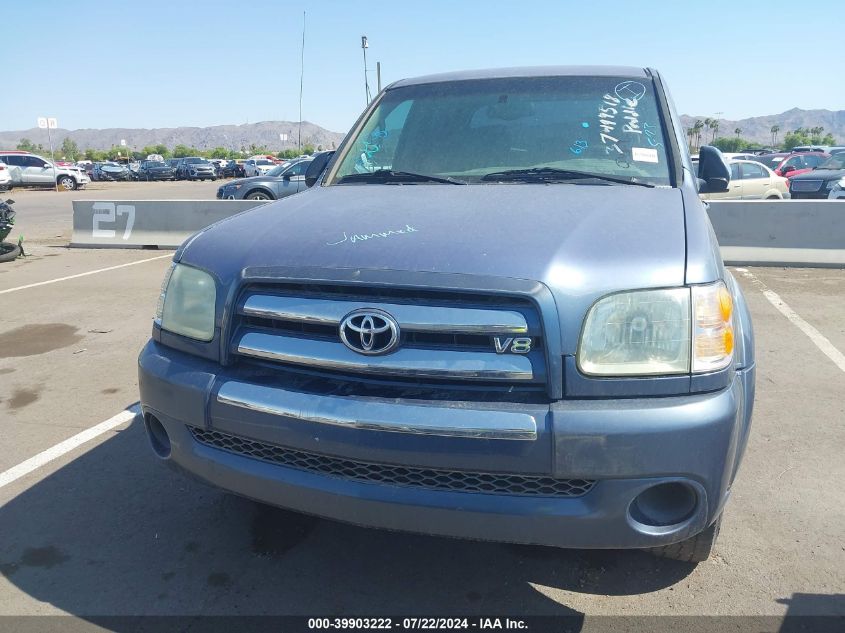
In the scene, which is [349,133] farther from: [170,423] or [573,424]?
[573,424]

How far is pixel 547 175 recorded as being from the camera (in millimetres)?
3096

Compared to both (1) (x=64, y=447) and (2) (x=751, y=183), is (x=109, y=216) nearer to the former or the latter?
(1) (x=64, y=447)

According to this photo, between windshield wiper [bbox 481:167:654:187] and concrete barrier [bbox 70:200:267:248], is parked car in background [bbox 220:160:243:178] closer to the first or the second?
concrete barrier [bbox 70:200:267:248]

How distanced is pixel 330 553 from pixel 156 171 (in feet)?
172

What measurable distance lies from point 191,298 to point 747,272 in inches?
329

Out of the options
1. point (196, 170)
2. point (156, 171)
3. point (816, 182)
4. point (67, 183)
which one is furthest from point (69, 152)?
point (816, 182)

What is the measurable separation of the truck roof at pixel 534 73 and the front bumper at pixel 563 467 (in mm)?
2032

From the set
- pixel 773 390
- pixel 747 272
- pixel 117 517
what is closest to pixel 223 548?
pixel 117 517

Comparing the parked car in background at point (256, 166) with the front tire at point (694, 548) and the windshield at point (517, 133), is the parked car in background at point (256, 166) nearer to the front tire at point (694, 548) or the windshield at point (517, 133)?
the windshield at point (517, 133)

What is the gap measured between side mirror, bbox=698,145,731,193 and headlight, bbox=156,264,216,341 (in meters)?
2.59

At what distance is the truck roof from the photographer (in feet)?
12.0

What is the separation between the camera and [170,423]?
2.45 meters

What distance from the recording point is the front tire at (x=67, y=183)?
3478cm

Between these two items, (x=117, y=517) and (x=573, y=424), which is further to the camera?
(x=117, y=517)
